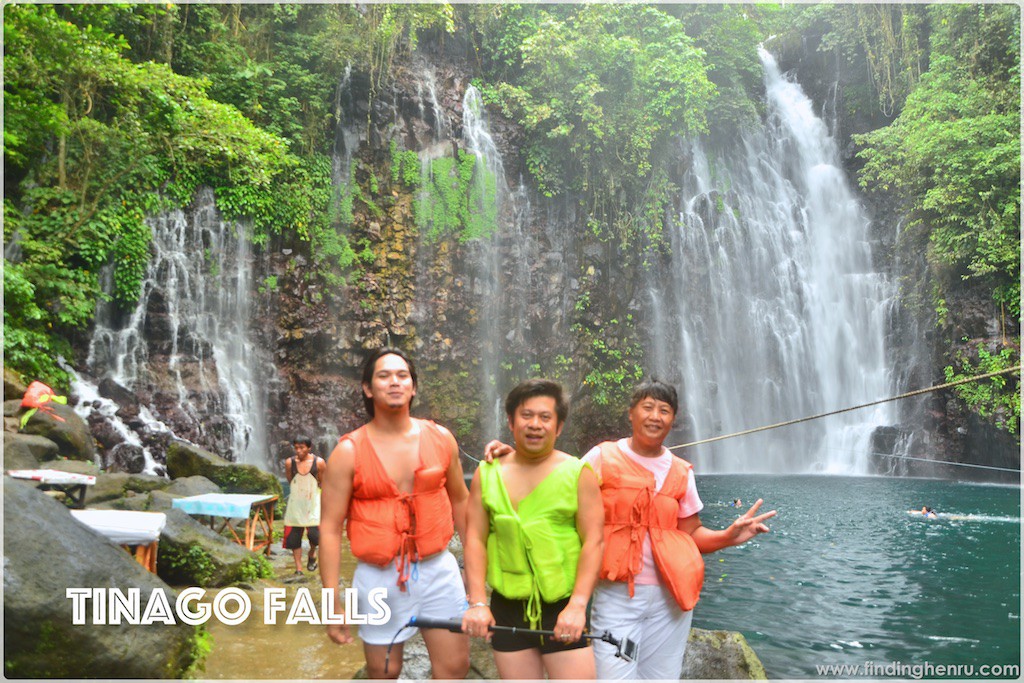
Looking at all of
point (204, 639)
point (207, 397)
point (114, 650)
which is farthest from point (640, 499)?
point (207, 397)

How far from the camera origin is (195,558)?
18.6ft

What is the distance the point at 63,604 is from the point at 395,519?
1.70 metres

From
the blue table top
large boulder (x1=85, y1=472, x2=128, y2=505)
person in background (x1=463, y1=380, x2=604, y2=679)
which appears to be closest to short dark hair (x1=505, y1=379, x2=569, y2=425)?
person in background (x1=463, y1=380, x2=604, y2=679)

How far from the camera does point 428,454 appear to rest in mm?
2738

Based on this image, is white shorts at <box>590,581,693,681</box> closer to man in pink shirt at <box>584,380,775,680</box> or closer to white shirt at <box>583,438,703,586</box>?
man in pink shirt at <box>584,380,775,680</box>

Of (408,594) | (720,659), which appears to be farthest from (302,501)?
(408,594)

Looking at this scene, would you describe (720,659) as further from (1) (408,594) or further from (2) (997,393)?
(2) (997,393)

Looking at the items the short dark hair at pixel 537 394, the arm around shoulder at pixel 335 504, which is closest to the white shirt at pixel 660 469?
the short dark hair at pixel 537 394

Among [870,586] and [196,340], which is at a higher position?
[196,340]

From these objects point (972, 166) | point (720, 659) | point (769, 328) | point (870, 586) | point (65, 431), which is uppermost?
point (972, 166)

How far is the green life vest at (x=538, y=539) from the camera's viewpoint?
2.51 meters

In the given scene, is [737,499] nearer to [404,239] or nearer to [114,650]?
[404,239]

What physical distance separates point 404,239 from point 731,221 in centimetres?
861

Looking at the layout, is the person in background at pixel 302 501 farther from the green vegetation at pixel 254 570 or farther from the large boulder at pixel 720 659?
the large boulder at pixel 720 659
